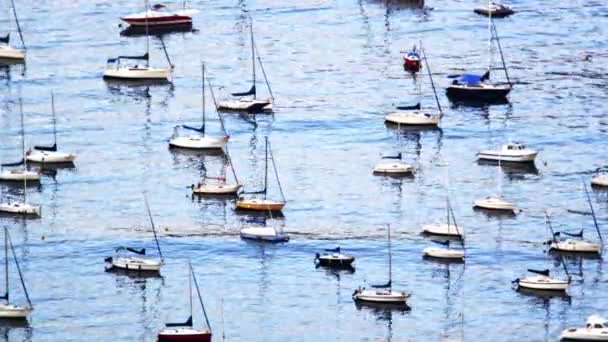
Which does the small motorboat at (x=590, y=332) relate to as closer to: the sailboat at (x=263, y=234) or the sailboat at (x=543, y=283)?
the sailboat at (x=543, y=283)

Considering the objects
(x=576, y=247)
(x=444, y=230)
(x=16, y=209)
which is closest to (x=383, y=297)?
(x=444, y=230)

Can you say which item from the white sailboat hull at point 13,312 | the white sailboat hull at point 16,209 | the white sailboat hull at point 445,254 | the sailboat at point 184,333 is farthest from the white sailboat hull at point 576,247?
the white sailboat hull at point 16,209

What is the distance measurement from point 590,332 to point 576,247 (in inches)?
624

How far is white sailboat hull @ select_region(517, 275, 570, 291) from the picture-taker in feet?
595

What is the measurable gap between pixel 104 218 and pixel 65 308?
19505 mm

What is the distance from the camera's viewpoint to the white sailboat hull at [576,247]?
617 ft

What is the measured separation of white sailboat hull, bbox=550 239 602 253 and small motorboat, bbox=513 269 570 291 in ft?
19.2

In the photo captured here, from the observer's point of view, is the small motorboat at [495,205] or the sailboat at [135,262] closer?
the sailboat at [135,262]

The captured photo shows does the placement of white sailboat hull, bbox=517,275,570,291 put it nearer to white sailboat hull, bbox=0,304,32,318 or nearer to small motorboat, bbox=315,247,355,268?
small motorboat, bbox=315,247,355,268

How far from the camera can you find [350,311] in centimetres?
17900

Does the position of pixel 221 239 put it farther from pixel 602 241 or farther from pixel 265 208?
pixel 602 241

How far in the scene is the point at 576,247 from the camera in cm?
18812

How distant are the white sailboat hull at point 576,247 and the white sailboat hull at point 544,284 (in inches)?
254

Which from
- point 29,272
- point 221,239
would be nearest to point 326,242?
point 221,239
